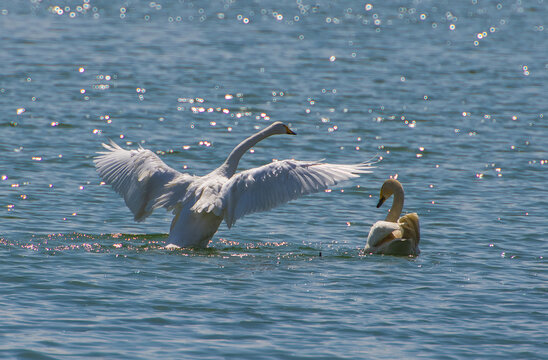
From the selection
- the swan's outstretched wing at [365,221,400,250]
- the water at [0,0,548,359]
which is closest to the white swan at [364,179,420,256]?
the swan's outstretched wing at [365,221,400,250]

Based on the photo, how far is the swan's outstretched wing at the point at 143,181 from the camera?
12.2 meters

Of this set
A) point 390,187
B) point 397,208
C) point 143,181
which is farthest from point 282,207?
point 143,181

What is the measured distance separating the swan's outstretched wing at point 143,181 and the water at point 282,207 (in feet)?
1.55

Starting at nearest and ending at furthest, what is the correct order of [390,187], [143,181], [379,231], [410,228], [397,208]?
[379,231] → [410,228] → [143,181] → [397,208] → [390,187]

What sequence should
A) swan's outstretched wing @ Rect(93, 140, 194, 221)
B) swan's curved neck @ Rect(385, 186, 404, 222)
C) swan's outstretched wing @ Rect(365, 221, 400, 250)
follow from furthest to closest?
swan's curved neck @ Rect(385, 186, 404, 222), swan's outstretched wing @ Rect(93, 140, 194, 221), swan's outstretched wing @ Rect(365, 221, 400, 250)

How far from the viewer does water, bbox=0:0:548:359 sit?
28.8ft

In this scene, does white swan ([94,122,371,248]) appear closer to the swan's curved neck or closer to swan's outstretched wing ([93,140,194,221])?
swan's outstretched wing ([93,140,194,221])

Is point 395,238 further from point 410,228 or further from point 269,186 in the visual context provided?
point 269,186

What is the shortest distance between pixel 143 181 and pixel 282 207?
285cm

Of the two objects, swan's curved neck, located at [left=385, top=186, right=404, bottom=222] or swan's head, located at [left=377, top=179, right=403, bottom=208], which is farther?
swan's head, located at [left=377, top=179, right=403, bottom=208]

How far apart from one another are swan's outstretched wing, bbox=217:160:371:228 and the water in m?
0.55

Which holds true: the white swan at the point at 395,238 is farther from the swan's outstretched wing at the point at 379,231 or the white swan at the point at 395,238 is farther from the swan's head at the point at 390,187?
the swan's head at the point at 390,187

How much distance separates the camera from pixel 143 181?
40.7 ft

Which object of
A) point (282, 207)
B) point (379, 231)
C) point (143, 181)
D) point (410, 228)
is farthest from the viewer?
point (282, 207)
